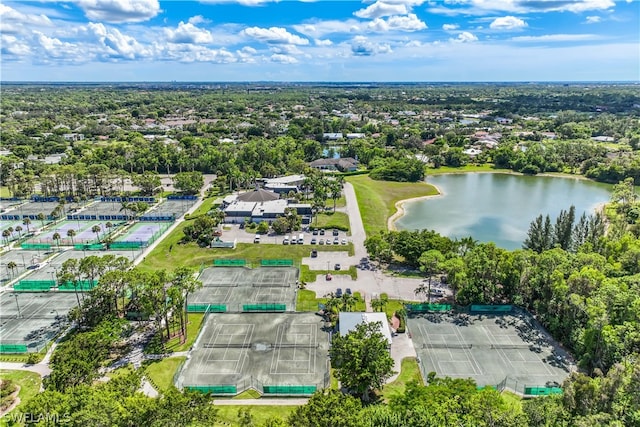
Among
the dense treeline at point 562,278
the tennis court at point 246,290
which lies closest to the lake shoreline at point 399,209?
the dense treeline at point 562,278

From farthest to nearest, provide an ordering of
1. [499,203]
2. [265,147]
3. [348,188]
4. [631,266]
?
[265,147]
[348,188]
[499,203]
[631,266]

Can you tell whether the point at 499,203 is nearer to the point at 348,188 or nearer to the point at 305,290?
the point at 348,188

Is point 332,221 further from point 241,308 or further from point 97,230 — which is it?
point 97,230

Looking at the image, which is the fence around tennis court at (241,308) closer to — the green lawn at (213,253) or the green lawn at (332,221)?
the green lawn at (213,253)

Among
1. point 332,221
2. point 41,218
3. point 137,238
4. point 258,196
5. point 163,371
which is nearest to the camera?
point 163,371

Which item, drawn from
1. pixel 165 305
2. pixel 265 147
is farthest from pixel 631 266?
pixel 265 147

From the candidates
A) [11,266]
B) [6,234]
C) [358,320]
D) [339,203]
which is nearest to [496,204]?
[339,203]
